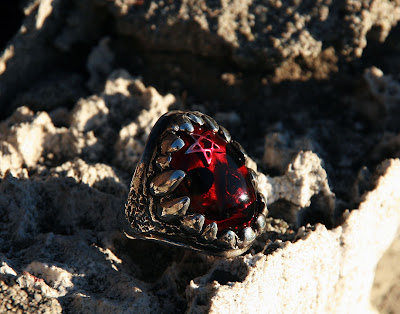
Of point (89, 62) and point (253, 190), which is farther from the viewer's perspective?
point (89, 62)

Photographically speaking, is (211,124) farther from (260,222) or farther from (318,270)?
(318,270)

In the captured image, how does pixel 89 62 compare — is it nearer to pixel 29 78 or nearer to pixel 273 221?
pixel 29 78

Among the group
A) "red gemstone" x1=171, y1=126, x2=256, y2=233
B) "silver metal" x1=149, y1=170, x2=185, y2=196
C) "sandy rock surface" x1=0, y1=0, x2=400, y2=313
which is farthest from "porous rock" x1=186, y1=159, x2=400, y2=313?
"silver metal" x1=149, y1=170, x2=185, y2=196

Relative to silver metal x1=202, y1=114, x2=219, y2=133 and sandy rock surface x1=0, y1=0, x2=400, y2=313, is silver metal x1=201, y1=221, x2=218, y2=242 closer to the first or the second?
sandy rock surface x1=0, y1=0, x2=400, y2=313

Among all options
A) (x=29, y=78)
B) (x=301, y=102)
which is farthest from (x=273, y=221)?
(x=29, y=78)

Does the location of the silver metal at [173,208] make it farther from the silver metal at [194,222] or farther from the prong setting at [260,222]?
the prong setting at [260,222]
